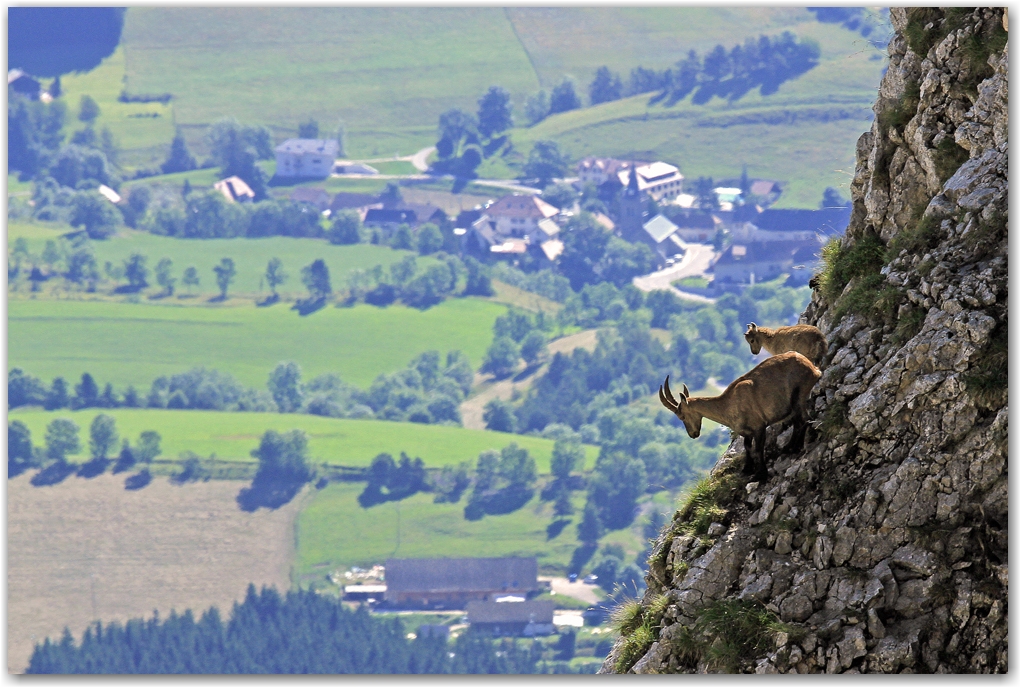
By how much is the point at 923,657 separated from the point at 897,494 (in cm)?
164

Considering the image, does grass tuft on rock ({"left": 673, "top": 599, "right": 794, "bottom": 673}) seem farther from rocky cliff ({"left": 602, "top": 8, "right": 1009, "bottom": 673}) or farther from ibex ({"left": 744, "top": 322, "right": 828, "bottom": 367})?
ibex ({"left": 744, "top": 322, "right": 828, "bottom": 367})

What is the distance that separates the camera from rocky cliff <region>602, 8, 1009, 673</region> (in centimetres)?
1323

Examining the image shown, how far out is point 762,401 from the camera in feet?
49.3

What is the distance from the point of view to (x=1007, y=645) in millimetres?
12703

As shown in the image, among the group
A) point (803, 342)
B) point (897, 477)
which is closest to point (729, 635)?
point (897, 477)

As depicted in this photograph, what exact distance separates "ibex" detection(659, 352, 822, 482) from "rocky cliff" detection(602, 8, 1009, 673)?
9.4 inches

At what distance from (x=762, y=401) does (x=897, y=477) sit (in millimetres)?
1699

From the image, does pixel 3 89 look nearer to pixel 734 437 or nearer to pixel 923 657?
pixel 734 437

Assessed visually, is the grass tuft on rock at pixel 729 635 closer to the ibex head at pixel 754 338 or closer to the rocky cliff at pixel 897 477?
the rocky cliff at pixel 897 477

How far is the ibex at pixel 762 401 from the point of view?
14.9 m

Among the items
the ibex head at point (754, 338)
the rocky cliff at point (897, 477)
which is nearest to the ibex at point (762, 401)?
the rocky cliff at point (897, 477)

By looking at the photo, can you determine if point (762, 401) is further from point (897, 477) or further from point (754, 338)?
point (754, 338)

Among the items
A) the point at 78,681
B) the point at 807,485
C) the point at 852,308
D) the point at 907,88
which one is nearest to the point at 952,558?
the point at 807,485

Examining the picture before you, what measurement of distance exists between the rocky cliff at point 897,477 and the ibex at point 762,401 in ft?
0.78
